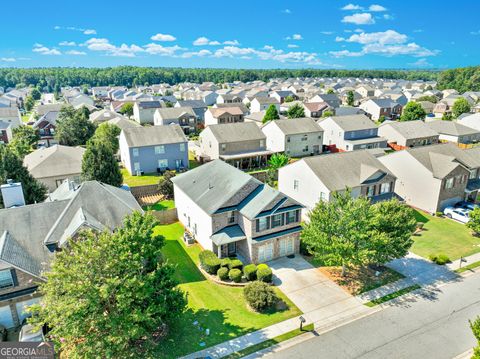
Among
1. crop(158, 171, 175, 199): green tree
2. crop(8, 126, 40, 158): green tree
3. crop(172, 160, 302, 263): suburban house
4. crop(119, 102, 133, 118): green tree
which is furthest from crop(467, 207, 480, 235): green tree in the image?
crop(119, 102, 133, 118): green tree

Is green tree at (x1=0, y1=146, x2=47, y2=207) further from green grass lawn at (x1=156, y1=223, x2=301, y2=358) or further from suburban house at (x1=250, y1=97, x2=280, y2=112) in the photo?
suburban house at (x1=250, y1=97, x2=280, y2=112)

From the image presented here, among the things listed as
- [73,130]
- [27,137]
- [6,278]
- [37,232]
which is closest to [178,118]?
[73,130]

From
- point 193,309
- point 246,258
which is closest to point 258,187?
point 246,258

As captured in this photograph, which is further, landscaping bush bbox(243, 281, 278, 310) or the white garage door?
landscaping bush bbox(243, 281, 278, 310)

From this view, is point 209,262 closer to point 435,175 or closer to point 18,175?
point 18,175

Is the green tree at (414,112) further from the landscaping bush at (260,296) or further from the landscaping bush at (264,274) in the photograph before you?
the landscaping bush at (260,296)

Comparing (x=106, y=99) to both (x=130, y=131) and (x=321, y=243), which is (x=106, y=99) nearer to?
(x=130, y=131)
